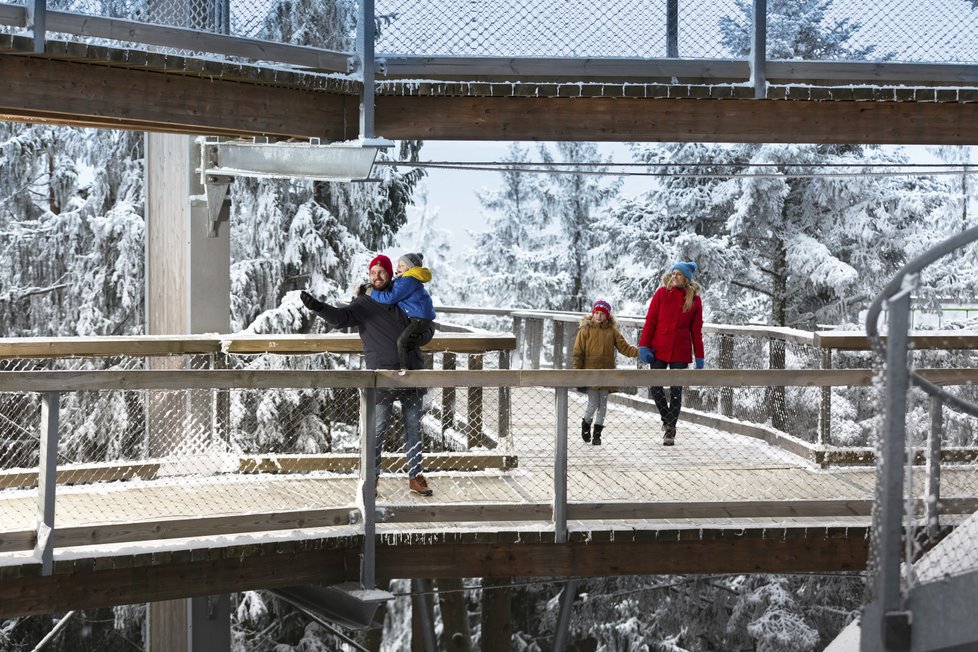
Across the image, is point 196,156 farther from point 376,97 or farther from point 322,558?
point 322,558

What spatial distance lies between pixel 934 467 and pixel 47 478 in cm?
488

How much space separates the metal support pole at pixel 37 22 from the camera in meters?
7.36

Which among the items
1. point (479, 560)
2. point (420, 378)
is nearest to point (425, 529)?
point (479, 560)

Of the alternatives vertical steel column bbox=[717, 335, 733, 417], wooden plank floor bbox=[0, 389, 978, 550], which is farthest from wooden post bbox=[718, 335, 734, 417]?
wooden plank floor bbox=[0, 389, 978, 550]

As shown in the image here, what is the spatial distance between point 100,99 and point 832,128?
4.93 metres

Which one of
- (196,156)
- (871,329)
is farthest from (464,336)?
(871,329)

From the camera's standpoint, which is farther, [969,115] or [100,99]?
[969,115]

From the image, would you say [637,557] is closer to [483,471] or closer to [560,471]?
[560,471]

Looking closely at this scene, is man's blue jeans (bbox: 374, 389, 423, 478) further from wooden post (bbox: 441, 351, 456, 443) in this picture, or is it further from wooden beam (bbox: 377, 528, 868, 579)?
wooden post (bbox: 441, 351, 456, 443)

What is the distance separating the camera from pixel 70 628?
893 inches

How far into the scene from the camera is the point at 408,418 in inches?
330

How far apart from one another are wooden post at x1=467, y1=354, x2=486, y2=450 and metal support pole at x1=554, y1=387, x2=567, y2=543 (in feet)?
6.17

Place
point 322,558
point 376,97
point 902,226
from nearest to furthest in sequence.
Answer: point 322,558
point 376,97
point 902,226

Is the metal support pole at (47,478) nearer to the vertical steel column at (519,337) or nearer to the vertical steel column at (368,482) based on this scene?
the vertical steel column at (368,482)
